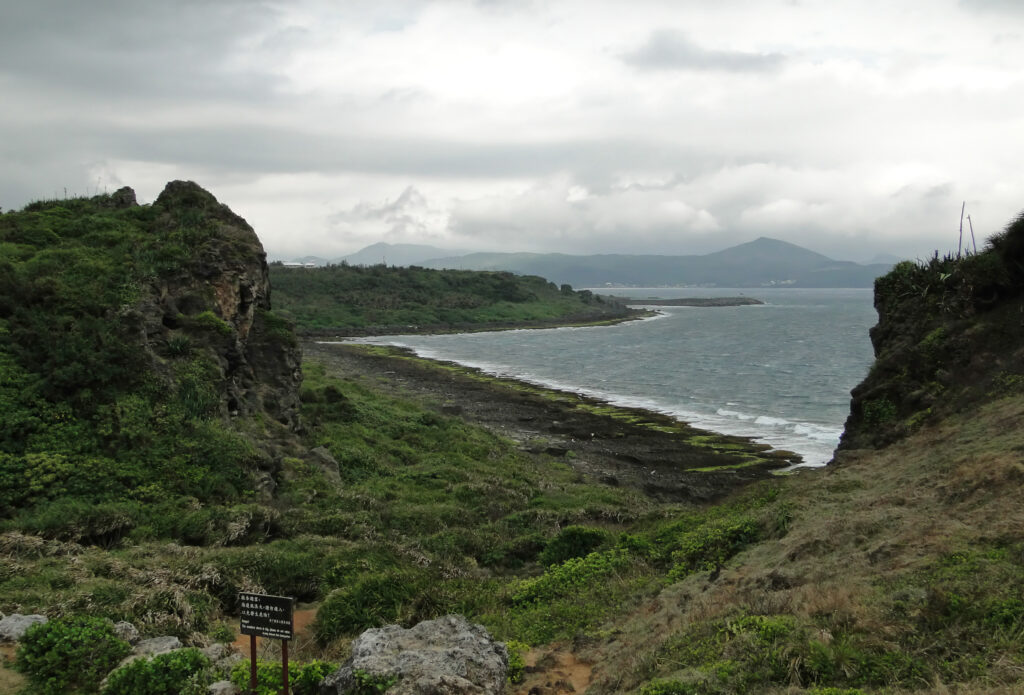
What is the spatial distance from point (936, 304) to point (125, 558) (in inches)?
969

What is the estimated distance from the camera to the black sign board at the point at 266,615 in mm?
7254

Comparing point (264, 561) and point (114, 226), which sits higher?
point (114, 226)

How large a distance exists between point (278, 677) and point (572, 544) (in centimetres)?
888

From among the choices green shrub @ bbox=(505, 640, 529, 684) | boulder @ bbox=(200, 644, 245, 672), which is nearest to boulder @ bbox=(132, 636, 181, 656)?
boulder @ bbox=(200, 644, 245, 672)

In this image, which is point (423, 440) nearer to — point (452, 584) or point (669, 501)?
point (669, 501)

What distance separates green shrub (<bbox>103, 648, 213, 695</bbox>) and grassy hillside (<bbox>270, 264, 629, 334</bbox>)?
112m

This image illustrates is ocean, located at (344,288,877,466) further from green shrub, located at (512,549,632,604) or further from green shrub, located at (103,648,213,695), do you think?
green shrub, located at (103,648,213,695)

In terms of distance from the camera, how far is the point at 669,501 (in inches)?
1055

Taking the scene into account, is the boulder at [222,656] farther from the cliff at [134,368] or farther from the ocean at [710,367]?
the ocean at [710,367]

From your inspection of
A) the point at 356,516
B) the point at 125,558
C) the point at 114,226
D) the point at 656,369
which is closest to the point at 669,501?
the point at 356,516

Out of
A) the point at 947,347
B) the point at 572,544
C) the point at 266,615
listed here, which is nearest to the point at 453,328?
the point at 947,347

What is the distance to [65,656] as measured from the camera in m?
7.91

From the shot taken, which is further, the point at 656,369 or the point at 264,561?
the point at 656,369

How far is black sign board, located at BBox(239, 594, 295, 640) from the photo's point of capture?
7.25 meters
